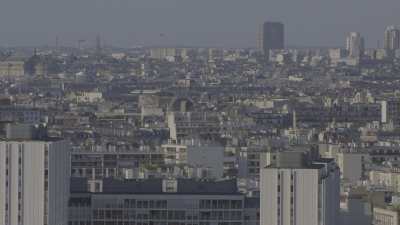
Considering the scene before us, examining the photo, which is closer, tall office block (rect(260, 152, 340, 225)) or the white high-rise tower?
tall office block (rect(260, 152, 340, 225))

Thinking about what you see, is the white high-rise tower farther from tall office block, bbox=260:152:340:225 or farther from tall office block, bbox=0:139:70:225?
tall office block, bbox=260:152:340:225

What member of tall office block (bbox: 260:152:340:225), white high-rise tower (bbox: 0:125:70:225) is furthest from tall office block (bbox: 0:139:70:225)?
tall office block (bbox: 260:152:340:225)

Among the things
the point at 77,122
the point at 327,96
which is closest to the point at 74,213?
the point at 77,122

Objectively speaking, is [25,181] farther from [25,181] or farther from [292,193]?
[292,193]

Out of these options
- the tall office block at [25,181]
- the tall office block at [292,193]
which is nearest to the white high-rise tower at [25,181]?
the tall office block at [25,181]

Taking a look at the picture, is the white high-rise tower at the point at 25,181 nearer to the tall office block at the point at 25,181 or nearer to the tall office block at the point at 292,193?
the tall office block at the point at 25,181

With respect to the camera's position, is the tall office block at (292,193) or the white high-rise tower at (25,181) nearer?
the tall office block at (292,193)

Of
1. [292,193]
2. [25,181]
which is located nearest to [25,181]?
[25,181]

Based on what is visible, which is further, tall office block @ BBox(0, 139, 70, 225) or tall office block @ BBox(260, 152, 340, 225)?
tall office block @ BBox(0, 139, 70, 225)
